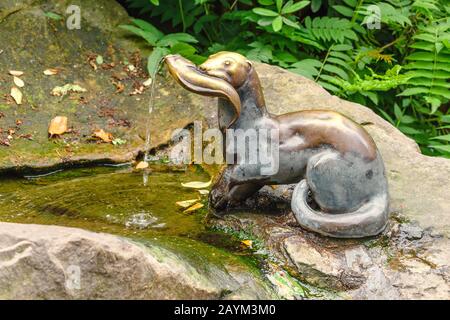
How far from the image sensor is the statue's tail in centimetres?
362

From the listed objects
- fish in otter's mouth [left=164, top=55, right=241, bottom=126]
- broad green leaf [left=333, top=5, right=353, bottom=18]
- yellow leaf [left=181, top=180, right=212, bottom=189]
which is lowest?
Answer: yellow leaf [left=181, top=180, right=212, bottom=189]

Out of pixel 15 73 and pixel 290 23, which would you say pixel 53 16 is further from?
pixel 290 23

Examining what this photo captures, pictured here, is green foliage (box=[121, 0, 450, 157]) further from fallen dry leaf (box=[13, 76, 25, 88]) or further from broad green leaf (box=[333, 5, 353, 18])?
fallen dry leaf (box=[13, 76, 25, 88])

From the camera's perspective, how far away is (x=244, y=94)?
12.2 ft

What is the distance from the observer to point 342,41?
5.57m

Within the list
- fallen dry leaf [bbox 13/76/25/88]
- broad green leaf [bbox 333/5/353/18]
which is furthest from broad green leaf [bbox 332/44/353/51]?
fallen dry leaf [bbox 13/76/25/88]

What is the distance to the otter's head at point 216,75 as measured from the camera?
3557mm

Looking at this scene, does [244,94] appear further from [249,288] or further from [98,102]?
[98,102]

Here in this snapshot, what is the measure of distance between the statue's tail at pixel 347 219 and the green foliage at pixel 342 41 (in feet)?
4.92

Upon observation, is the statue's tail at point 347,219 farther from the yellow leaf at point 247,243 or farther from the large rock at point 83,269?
the large rock at point 83,269

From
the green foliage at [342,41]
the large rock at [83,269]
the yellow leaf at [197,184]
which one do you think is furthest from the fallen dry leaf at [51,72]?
the large rock at [83,269]

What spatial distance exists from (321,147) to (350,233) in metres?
Result: 0.45

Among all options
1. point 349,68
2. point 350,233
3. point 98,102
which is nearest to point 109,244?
point 350,233

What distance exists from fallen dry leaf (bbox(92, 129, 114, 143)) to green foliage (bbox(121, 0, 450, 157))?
0.64 meters
